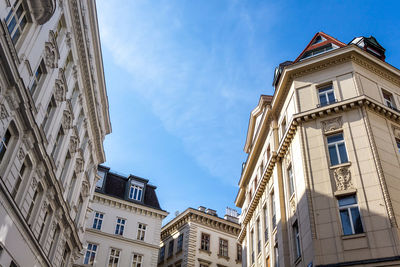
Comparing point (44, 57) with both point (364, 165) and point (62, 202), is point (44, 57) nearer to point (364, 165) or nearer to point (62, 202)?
point (62, 202)

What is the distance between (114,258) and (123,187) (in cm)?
948

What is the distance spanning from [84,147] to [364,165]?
21500mm

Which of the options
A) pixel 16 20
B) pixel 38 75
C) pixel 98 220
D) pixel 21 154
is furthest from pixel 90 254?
pixel 16 20

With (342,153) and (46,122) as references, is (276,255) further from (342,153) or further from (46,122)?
(46,122)

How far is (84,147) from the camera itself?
3312 cm

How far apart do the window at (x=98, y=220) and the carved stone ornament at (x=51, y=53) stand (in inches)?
970

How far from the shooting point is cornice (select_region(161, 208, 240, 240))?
51.6 m

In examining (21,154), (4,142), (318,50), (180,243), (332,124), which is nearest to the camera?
(4,142)

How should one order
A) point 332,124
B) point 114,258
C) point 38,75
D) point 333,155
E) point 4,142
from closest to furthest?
point 4,142 < point 38,75 < point 333,155 < point 332,124 < point 114,258

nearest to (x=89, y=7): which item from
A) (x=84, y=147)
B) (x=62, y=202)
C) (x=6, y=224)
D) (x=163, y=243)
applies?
(x=84, y=147)

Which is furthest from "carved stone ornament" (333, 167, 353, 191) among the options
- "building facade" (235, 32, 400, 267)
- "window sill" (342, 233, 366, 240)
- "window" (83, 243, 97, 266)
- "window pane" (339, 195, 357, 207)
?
"window" (83, 243, 97, 266)

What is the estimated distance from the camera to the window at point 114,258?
42.3m

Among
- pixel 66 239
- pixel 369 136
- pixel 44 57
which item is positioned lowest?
pixel 66 239

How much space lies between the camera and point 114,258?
42.7 meters
